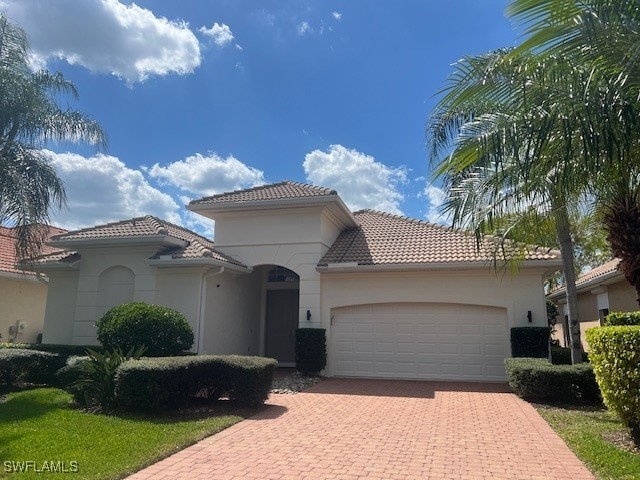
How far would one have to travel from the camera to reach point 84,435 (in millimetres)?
7617

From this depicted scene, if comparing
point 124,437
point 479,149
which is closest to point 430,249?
point 479,149

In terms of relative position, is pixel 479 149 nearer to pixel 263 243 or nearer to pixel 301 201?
pixel 301 201

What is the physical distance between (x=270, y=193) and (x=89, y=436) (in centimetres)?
1110

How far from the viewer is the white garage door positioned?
48.3 feet

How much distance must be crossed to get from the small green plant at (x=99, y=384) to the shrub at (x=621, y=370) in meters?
8.94

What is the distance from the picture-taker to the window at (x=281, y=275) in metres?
19.6

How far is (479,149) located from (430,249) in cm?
857

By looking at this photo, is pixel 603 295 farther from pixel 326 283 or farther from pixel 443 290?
pixel 326 283

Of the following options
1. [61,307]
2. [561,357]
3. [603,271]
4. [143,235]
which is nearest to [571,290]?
[561,357]

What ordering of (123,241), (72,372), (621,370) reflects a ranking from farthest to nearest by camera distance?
(123,241)
(72,372)
(621,370)

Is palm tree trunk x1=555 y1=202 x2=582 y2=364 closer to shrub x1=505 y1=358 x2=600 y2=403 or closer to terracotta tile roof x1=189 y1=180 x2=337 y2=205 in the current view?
shrub x1=505 y1=358 x2=600 y2=403

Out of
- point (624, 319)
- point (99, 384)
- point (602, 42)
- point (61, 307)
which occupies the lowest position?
point (99, 384)

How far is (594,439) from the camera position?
298 inches

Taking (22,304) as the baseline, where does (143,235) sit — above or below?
above
